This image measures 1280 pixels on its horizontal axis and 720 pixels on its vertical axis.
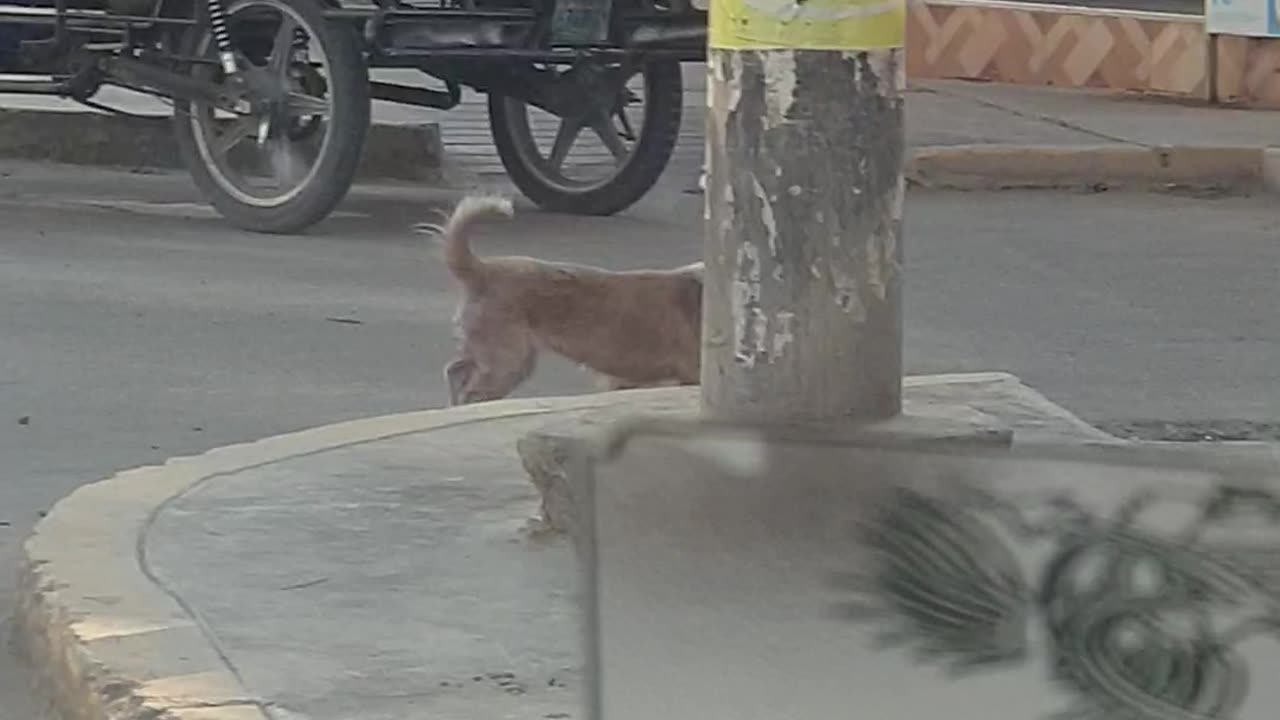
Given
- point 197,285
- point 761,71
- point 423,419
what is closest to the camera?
point 761,71

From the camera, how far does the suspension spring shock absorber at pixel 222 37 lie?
9852mm

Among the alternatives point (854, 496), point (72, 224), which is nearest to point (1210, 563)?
point (854, 496)

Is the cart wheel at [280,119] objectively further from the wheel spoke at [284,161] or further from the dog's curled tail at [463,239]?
the dog's curled tail at [463,239]

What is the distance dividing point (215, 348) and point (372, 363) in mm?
562

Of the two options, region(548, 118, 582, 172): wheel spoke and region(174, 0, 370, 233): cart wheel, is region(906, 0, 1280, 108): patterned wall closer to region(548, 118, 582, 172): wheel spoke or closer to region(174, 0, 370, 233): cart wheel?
region(548, 118, 582, 172): wheel spoke

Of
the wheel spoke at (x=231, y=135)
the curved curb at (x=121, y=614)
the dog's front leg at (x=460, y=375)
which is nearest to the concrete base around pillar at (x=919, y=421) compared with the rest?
the curved curb at (x=121, y=614)

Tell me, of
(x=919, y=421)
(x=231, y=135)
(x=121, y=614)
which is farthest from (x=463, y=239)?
(x=231, y=135)

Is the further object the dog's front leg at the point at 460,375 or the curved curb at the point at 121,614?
the dog's front leg at the point at 460,375

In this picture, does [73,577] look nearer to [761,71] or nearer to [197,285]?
[761,71]

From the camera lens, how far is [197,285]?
901 centimetres

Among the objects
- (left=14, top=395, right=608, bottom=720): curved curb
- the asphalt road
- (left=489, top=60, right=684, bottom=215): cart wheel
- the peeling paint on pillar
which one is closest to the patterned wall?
the asphalt road

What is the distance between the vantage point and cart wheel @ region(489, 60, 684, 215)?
10.6 m

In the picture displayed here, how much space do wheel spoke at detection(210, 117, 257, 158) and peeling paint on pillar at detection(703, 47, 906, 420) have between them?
601cm

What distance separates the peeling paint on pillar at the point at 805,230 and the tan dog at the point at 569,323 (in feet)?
8.16
